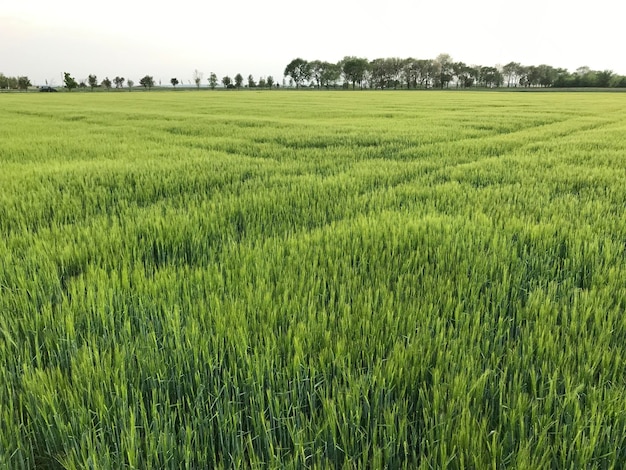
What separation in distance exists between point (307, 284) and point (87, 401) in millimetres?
970

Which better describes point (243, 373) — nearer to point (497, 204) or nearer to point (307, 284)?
point (307, 284)

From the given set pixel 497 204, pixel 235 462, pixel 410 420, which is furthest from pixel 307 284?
pixel 497 204

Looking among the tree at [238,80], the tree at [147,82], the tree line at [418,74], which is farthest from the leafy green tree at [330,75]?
the tree at [147,82]

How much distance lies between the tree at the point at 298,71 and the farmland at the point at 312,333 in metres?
127

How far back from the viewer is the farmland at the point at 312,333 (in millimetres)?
1021

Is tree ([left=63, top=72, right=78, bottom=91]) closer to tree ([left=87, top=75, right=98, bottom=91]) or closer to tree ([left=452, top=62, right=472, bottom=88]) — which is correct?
tree ([left=87, top=75, right=98, bottom=91])

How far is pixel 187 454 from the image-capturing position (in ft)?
3.04

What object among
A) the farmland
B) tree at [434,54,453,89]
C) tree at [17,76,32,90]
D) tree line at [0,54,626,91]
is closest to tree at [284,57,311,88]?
tree line at [0,54,626,91]

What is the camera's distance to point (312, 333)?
4.79 feet

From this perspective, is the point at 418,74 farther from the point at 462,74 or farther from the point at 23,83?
the point at 23,83

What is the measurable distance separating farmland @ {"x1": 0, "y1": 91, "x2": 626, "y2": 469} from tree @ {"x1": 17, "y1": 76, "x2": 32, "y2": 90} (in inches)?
4575

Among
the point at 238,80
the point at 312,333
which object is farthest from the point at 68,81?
the point at 312,333

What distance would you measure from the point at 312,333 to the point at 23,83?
4708 inches

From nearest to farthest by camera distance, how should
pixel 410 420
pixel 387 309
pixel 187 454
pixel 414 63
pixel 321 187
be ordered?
pixel 187 454
pixel 410 420
pixel 387 309
pixel 321 187
pixel 414 63
